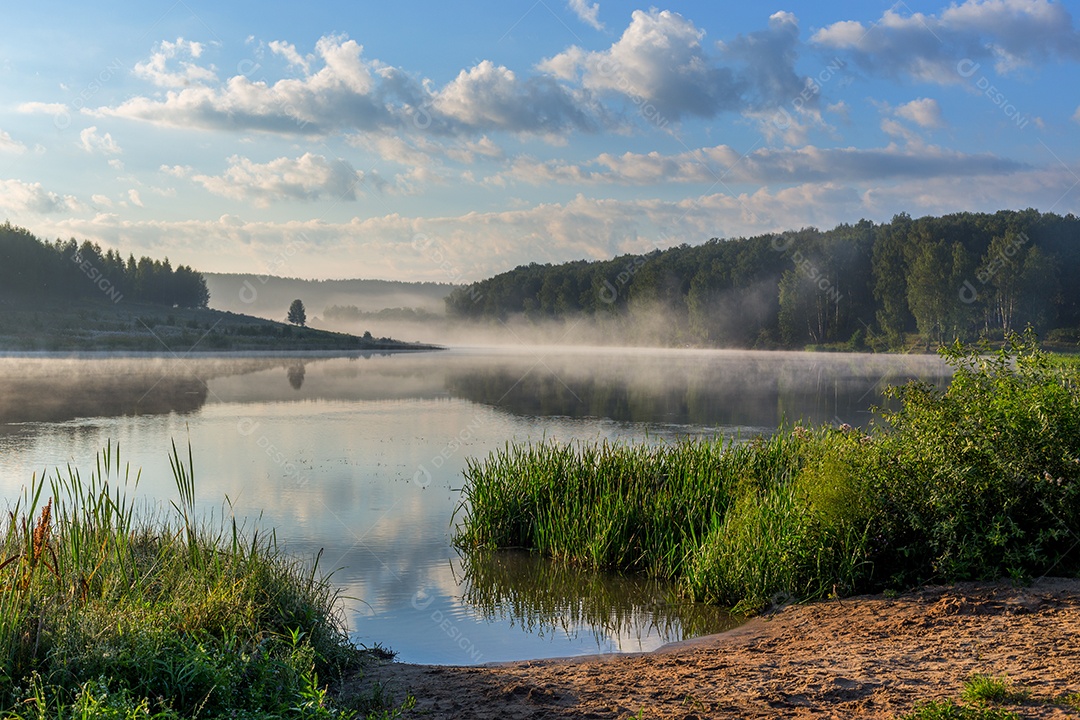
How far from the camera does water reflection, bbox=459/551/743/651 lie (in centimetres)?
994

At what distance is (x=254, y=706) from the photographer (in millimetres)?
5586

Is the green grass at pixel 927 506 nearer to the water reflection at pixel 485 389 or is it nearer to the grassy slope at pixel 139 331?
the water reflection at pixel 485 389

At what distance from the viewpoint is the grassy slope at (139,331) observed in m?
Result: 78.6

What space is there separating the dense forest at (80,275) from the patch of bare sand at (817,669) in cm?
8813

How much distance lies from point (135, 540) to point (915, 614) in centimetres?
878

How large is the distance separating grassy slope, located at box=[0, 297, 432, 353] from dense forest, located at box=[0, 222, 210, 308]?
3.21 metres

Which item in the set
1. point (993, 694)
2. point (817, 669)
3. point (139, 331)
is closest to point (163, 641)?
point (817, 669)

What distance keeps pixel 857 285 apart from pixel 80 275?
98.7 m

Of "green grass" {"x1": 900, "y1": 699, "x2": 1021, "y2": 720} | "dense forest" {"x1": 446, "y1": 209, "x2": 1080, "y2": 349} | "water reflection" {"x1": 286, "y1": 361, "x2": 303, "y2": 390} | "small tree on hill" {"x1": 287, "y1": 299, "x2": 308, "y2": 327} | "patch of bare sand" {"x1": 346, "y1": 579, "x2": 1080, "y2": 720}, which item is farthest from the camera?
"small tree on hill" {"x1": 287, "y1": 299, "x2": 308, "y2": 327}

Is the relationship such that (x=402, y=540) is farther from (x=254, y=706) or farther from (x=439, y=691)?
(x=254, y=706)

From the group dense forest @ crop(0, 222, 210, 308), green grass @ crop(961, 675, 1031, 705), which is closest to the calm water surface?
green grass @ crop(961, 675, 1031, 705)

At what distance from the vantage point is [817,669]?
6797 millimetres

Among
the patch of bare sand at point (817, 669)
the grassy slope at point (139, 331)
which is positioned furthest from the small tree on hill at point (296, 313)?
the patch of bare sand at point (817, 669)

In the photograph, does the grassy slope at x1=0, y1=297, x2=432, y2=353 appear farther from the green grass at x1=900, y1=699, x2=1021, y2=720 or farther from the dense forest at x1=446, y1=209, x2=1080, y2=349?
the green grass at x1=900, y1=699, x2=1021, y2=720
